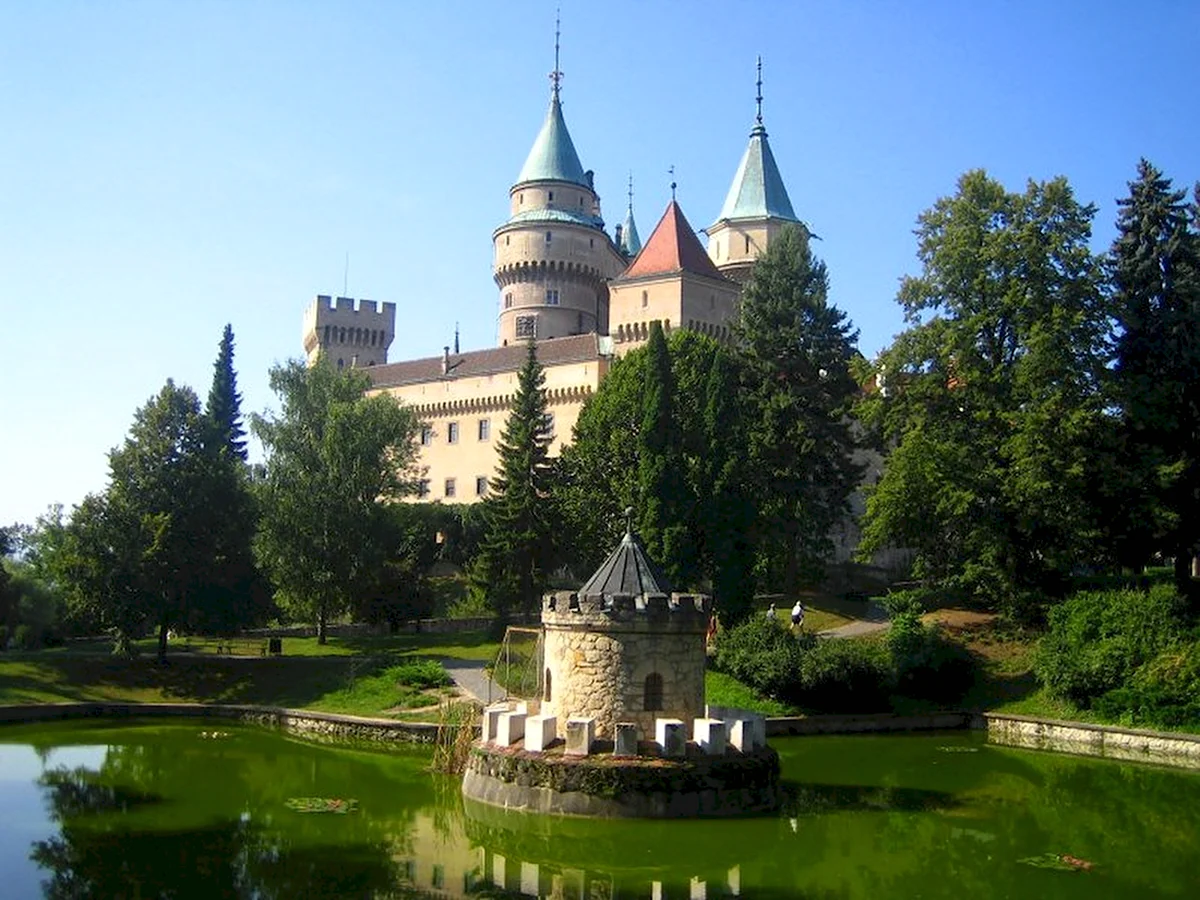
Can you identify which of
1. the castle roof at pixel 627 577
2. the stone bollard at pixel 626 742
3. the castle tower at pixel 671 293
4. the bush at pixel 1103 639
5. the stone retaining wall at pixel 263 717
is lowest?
the stone retaining wall at pixel 263 717

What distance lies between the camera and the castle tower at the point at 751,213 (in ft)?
202

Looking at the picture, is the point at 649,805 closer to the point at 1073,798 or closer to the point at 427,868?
the point at 427,868

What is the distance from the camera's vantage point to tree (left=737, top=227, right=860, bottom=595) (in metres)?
43.9

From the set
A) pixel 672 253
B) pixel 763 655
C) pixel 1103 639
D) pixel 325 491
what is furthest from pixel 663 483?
pixel 672 253

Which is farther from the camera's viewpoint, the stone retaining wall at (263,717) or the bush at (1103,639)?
the bush at (1103,639)

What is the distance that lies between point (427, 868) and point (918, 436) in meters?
23.2

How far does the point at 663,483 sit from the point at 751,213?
90.5 feet

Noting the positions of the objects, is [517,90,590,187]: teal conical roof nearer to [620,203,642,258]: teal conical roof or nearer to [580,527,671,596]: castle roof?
[620,203,642,258]: teal conical roof

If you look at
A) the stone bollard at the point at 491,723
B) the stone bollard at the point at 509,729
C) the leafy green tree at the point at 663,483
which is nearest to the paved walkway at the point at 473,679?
the leafy green tree at the point at 663,483

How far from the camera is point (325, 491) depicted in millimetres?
42375

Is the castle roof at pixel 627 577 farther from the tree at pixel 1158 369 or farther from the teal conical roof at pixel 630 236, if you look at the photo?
the teal conical roof at pixel 630 236

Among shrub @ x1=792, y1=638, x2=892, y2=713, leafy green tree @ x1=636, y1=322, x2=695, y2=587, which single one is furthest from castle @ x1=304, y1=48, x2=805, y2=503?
shrub @ x1=792, y1=638, x2=892, y2=713

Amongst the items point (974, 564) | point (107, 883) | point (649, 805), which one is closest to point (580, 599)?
point (649, 805)

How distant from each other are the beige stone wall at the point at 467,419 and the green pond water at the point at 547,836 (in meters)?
34.7
